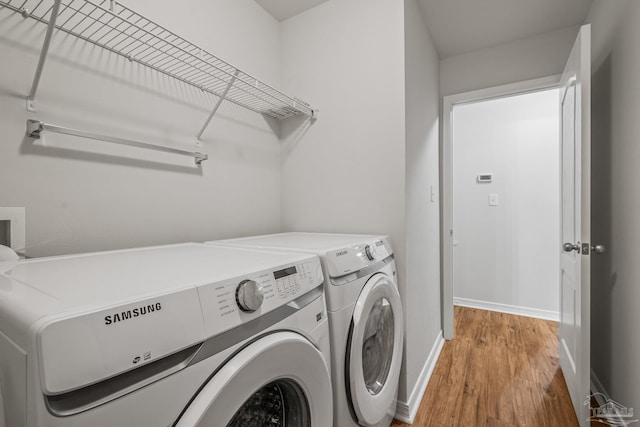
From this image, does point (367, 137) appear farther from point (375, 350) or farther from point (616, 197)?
point (616, 197)

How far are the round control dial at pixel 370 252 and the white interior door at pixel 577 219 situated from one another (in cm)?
99

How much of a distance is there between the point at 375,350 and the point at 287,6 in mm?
1991

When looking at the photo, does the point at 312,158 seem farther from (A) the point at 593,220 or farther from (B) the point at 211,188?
(A) the point at 593,220

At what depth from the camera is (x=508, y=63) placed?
2273 mm

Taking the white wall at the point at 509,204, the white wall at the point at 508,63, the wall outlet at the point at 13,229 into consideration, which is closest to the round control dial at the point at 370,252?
the wall outlet at the point at 13,229

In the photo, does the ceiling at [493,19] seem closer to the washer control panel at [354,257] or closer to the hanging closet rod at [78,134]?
the washer control panel at [354,257]

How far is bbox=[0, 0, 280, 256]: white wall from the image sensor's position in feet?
3.08

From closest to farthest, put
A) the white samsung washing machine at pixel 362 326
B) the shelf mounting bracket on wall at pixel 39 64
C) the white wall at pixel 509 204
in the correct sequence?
the shelf mounting bracket on wall at pixel 39 64, the white samsung washing machine at pixel 362 326, the white wall at pixel 509 204

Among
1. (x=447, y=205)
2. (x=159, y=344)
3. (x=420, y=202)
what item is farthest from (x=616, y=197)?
(x=159, y=344)

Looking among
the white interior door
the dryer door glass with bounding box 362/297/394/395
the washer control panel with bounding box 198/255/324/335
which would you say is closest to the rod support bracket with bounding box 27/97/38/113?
the washer control panel with bounding box 198/255/324/335

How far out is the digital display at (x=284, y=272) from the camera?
0.76 metres

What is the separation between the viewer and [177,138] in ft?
4.50

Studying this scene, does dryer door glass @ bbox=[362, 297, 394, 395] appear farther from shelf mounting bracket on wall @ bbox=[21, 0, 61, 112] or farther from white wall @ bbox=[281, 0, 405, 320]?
shelf mounting bracket on wall @ bbox=[21, 0, 61, 112]

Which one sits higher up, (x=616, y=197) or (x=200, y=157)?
(x=200, y=157)
